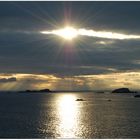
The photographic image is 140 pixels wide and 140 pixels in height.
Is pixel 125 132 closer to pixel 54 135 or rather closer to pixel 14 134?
pixel 54 135

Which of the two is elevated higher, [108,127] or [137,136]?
[108,127]

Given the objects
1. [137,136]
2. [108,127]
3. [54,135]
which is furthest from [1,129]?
[137,136]

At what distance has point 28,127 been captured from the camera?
4373 inches

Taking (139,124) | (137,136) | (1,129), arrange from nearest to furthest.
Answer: (137,136) < (1,129) < (139,124)

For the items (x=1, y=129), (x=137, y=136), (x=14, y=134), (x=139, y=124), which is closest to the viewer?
(x=137, y=136)

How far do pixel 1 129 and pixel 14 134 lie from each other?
43.4ft

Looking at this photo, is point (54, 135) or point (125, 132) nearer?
point (54, 135)

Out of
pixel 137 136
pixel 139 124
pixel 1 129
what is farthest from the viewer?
pixel 139 124

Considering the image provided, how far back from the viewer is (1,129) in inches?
4262

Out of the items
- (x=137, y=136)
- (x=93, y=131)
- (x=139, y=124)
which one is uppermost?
(x=139, y=124)

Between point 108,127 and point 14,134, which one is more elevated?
point 108,127

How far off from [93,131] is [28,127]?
2077 centimetres

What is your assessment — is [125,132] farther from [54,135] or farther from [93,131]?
[54,135]

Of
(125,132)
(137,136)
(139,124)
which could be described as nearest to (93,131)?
(125,132)
